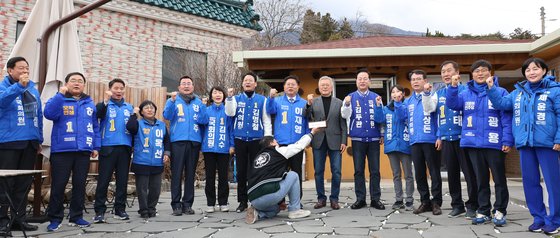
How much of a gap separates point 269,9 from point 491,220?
23832 mm

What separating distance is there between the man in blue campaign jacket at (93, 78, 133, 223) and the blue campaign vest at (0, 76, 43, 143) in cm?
73

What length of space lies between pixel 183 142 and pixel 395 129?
9.31ft

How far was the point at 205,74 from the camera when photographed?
12008 millimetres

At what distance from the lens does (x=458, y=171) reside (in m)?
5.02

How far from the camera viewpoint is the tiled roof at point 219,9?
36.2 feet

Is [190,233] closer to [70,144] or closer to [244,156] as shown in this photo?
[244,156]

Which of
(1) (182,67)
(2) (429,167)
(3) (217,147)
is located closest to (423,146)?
(2) (429,167)

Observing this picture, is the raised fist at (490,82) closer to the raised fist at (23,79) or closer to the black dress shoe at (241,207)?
the black dress shoe at (241,207)

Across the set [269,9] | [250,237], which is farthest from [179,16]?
[269,9]

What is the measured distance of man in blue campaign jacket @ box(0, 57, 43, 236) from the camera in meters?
4.34

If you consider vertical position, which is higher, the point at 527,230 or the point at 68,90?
the point at 68,90

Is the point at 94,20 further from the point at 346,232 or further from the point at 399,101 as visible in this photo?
the point at 346,232

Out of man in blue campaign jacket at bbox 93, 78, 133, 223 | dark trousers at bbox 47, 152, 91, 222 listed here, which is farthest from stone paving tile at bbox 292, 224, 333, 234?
dark trousers at bbox 47, 152, 91, 222

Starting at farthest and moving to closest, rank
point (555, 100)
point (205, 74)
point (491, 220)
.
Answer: point (205, 74), point (491, 220), point (555, 100)
